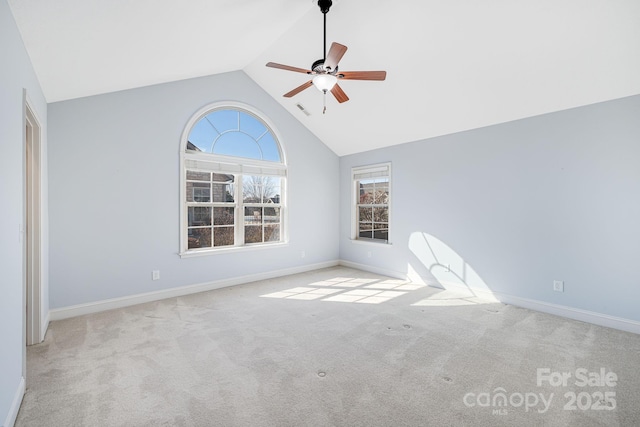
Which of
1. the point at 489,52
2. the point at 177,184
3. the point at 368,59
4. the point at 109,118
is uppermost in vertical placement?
the point at 368,59

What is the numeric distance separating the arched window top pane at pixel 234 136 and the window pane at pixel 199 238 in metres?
1.22

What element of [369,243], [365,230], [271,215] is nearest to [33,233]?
[271,215]

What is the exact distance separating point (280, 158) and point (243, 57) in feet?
5.76

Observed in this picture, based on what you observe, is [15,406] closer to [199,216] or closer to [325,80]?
[199,216]

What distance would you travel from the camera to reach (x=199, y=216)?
4.48m

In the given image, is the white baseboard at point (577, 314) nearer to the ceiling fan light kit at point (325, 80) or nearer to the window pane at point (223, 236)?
the ceiling fan light kit at point (325, 80)

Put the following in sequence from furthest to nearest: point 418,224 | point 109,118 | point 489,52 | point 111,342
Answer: point 418,224 → point 109,118 → point 489,52 → point 111,342

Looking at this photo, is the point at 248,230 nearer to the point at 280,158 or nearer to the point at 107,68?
the point at 280,158

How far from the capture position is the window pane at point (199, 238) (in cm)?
441

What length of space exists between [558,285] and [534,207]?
3.15 feet

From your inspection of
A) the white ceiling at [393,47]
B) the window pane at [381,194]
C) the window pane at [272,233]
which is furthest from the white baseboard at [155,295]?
the white ceiling at [393,47]

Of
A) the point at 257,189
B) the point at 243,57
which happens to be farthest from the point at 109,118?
the point at 257,189

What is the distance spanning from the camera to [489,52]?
3029 mm

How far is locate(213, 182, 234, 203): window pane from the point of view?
4.64 m
